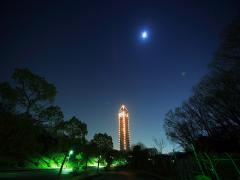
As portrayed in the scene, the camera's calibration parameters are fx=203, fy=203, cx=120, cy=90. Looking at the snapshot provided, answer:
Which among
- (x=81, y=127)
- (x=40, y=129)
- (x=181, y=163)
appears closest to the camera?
(x=181, y=163)

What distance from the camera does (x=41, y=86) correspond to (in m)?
22.8

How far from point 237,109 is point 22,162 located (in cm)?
2883

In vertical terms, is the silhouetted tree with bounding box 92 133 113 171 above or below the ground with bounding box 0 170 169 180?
above

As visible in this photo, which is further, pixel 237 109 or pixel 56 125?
pixel 56 125

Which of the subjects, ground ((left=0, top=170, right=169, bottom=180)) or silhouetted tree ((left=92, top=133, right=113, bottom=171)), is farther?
silhouetted tree ((left=92, top=133, right=113, bottom=171))

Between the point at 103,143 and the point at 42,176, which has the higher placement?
the point at 103,143

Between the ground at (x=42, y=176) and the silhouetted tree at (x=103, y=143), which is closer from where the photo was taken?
the ground at (x=42, y=176)

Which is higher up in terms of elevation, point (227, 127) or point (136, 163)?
point (136, 163)

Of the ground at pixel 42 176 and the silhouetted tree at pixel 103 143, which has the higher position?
the silhouetted tree at pixel 103 143

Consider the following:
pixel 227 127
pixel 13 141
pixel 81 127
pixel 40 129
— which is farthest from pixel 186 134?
pixel 13 141

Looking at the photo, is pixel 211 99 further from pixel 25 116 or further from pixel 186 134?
pixel 25 116

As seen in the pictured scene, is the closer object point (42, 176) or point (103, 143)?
point (42, 176)

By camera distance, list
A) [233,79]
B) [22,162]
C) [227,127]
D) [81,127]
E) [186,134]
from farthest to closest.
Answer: [81,127] → [186,134] → [22,162] → [227,127] → [233,79]

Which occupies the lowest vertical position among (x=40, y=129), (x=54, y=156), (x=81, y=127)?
(x=40, y=129)
